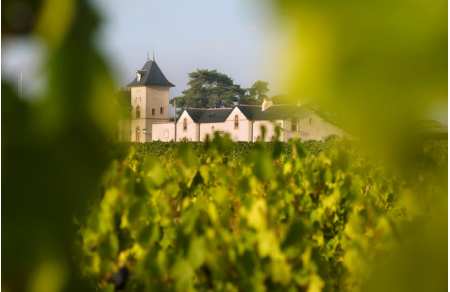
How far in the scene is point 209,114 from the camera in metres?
52.6

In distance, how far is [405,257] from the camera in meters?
0.36

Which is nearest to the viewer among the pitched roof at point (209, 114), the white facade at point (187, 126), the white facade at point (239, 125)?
the white facade at point (239, 125)

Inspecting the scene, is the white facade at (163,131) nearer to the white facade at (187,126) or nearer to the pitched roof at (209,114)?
the white facade at (187,126)

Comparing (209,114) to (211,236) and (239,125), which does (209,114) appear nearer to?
(239,125)

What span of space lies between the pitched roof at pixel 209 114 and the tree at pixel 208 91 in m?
0.76

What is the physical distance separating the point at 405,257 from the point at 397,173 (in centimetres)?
5

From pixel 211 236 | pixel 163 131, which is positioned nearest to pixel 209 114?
pixel 163 131

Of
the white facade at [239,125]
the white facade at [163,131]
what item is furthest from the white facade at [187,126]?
the white facade at [239,125]

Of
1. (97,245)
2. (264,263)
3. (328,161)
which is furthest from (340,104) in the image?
(328,161)

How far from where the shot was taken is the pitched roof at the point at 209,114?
5077 centimetres

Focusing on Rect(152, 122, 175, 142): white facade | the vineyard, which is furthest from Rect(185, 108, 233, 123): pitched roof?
the vineyard

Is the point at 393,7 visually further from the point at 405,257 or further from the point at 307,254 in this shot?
the point at 307,254

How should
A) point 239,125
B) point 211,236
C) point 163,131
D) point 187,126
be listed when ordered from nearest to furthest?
point 211,236, point 163,131, point 239,125, point 187,126

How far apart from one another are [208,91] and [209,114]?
223 cm
